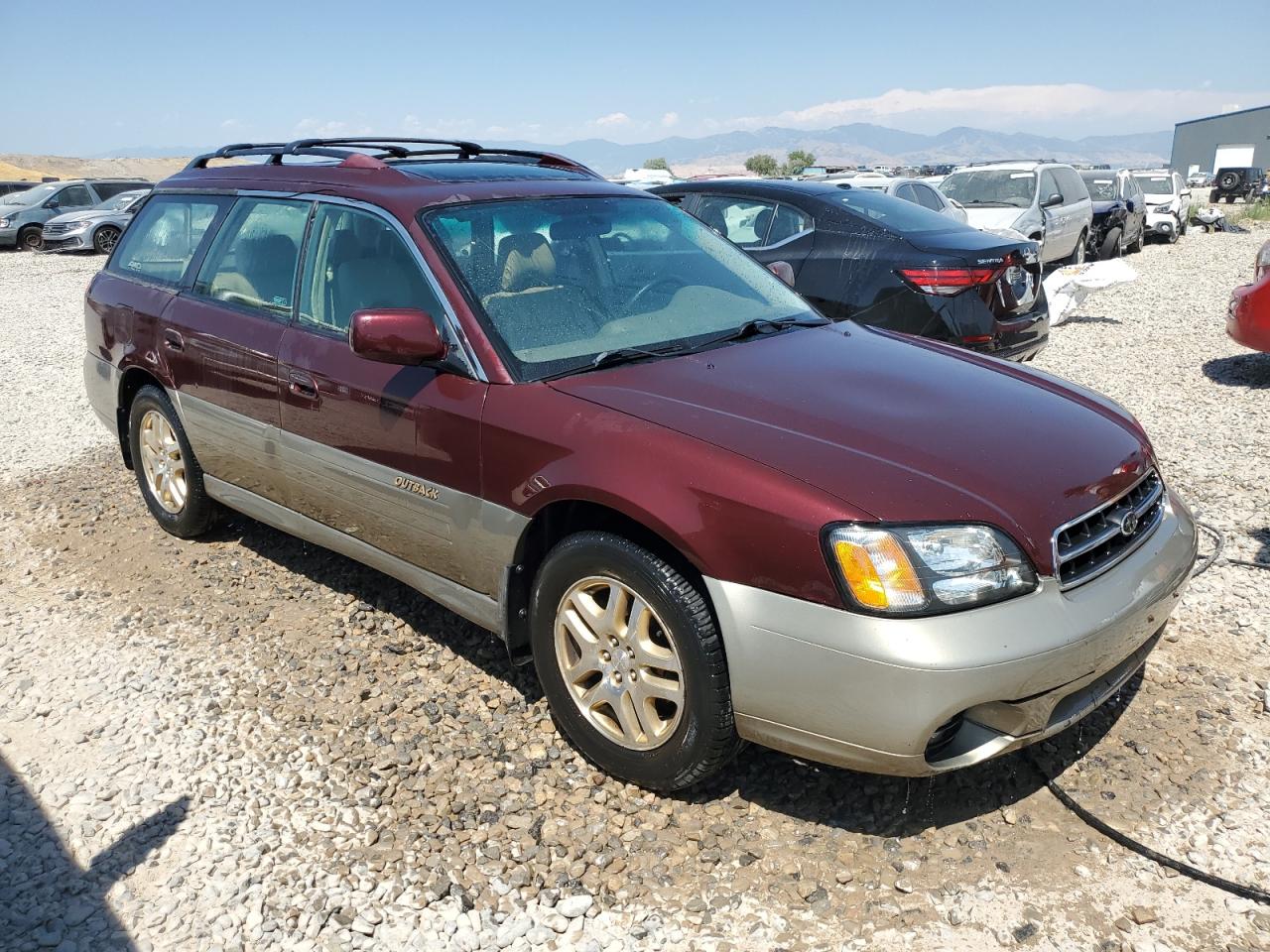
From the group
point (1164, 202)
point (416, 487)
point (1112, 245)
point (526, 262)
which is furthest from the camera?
point (1164, 202)

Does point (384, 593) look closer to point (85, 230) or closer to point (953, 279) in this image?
point (953, 279)

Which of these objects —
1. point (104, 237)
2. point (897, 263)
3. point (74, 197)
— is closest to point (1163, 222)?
point (897, 263)

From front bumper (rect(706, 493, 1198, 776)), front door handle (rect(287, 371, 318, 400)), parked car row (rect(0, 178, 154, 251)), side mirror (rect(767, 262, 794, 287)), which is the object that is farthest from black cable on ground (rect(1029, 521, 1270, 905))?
parked car row (rect(0, 178, 154, 251))

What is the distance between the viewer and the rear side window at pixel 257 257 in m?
4.00

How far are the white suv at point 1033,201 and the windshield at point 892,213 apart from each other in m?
7.06

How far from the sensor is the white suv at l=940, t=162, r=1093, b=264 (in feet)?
47.1

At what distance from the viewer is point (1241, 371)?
8242 millimetres

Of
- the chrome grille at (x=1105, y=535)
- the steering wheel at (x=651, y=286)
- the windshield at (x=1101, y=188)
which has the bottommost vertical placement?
the windshield at (x=1101, y=188)

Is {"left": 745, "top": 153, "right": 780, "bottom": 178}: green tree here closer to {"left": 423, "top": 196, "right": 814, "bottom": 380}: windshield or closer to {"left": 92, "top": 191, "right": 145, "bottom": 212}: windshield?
{"left": 92, "top": 191, "right": 145, "bottom": 212}: windshield

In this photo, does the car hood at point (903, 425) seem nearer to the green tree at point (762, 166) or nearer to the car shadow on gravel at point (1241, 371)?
the car shadow on gravel at point (1241, 371)

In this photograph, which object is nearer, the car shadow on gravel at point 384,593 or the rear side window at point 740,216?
the car shadow on gravel at point 384,593

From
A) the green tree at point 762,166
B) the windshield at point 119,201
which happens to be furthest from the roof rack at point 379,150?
the green tree at point 762,166

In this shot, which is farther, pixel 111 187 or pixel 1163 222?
pixel 111 187

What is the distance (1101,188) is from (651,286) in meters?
18.5
